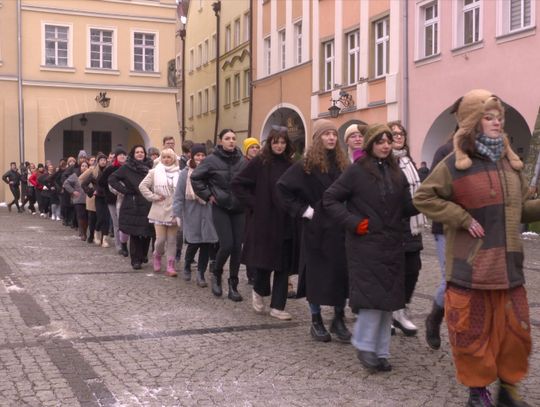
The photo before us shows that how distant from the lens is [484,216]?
4516 millimetres

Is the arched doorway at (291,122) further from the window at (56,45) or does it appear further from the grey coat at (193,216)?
the grey coat at (193,216)

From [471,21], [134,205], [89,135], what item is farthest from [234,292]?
[89,135]

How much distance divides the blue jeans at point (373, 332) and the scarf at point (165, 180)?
222 inches

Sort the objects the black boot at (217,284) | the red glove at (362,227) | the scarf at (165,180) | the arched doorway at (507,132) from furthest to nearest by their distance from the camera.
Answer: the arched doorway at (507,132), the scarf at (165,180), the black boot at (217,284), the red glove at (362,227)

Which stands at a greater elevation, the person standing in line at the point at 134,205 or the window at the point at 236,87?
the window at the point at 236,87

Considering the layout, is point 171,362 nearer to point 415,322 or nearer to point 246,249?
point 246,249

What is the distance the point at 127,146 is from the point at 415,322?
3177cm

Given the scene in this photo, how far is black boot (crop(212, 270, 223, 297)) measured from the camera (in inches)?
357

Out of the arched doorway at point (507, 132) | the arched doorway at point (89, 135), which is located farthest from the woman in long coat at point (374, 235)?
the arched doorway at point (89, 135)

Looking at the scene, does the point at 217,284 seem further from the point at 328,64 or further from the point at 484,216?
the point at 328,64

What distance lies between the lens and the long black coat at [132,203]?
37.2 feet

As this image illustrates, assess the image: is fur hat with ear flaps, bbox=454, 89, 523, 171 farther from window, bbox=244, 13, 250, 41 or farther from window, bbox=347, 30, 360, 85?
window, bbox=244, 13, 250, 41

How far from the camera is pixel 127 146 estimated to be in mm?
38094

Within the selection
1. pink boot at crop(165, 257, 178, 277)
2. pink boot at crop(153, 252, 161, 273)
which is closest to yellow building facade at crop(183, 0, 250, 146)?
pink boot at crop(153, 252, 161, 273)
